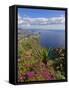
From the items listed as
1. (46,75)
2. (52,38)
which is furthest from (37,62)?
(52,38)

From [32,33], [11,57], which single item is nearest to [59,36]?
[32,33]

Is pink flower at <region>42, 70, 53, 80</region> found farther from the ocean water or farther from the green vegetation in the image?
the ocean water

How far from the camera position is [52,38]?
3.26 metres

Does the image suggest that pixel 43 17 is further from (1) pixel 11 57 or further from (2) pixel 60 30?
(1) pixel 11 57

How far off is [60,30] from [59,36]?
2.1 inches

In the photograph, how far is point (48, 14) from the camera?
10.6ft

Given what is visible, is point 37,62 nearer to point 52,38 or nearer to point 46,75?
point 46,75

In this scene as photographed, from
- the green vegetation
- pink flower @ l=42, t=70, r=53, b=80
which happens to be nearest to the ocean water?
the green vegetation

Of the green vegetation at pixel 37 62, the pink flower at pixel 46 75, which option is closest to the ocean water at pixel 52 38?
the green vegetation at pixel 37 62

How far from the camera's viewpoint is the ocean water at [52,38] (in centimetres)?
322

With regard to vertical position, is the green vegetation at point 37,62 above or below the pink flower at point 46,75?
above

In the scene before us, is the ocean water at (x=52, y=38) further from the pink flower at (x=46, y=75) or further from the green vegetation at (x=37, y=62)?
the pink flower at (x=46, y=75)

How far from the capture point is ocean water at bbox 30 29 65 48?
3221mm

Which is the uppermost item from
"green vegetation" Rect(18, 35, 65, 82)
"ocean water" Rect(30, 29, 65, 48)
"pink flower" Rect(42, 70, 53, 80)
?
"ocean water" Rect(30, 29, 65, 48)
